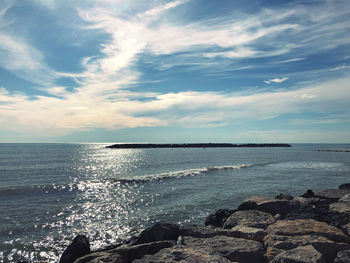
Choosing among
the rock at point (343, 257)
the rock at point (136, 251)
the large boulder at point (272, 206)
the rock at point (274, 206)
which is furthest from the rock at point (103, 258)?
the rock at point (274, 206)

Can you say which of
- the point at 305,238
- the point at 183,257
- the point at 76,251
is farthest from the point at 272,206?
the point at 76,251

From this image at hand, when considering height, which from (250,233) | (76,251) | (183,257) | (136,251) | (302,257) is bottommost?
(76,251)

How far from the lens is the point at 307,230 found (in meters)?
8.32

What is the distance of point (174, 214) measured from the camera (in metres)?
15.7

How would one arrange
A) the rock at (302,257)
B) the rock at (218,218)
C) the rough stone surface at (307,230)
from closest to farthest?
the rock at (302,257) < the rough stone surface at (307,230) < the rock at (218,218)

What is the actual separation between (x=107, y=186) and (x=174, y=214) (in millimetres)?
13865

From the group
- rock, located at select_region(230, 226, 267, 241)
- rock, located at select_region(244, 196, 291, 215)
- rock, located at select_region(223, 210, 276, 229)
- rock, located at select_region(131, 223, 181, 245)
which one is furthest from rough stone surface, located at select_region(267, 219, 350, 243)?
rock, located at select_region(244, 196, 291, 215)

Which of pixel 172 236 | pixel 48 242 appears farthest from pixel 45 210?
pixel 172 236

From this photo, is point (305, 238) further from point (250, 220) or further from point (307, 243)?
point (250, 220)

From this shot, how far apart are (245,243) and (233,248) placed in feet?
1.97

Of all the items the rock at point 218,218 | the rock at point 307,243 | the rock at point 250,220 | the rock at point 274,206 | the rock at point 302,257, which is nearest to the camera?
the rock at point 302,257

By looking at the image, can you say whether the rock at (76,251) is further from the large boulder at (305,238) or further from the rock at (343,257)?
the rock at (343,257)

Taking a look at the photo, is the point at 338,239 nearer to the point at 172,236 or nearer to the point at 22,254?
the point at 172,236

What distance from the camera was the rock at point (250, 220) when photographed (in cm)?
1035
